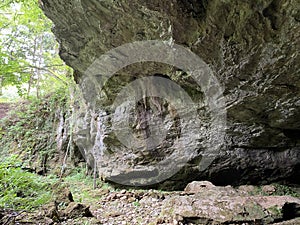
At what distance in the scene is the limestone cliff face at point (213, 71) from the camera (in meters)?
2.67

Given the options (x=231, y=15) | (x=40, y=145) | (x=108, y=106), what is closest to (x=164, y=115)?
(x=108, y=106)

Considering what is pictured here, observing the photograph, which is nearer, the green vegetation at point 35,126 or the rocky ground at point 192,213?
the rocky ground at point 192,213

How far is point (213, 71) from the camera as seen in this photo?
354 cm

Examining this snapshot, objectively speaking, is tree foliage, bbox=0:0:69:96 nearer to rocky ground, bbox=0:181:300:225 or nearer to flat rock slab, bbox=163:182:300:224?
rocky ground, bbox=0:181:300:225

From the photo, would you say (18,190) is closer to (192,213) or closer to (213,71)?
(192,213)

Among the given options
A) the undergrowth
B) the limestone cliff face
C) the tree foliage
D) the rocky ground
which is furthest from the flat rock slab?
the undergrowth

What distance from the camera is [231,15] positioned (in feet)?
8.50

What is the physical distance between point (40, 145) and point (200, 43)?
28.1ft

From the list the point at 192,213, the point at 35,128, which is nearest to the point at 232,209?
the point at 192,213

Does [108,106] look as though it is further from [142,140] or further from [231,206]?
[231,206]

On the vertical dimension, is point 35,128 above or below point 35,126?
below

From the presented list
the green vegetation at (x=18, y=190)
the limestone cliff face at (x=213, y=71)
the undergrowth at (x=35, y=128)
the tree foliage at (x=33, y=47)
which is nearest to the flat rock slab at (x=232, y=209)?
the limestone cliff face at (x=213, y=71)

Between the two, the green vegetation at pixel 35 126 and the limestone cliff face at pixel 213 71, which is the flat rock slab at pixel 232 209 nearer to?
the limestone cliff face at pixel 213 71

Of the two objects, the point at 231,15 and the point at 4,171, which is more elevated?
the point at 231,15
